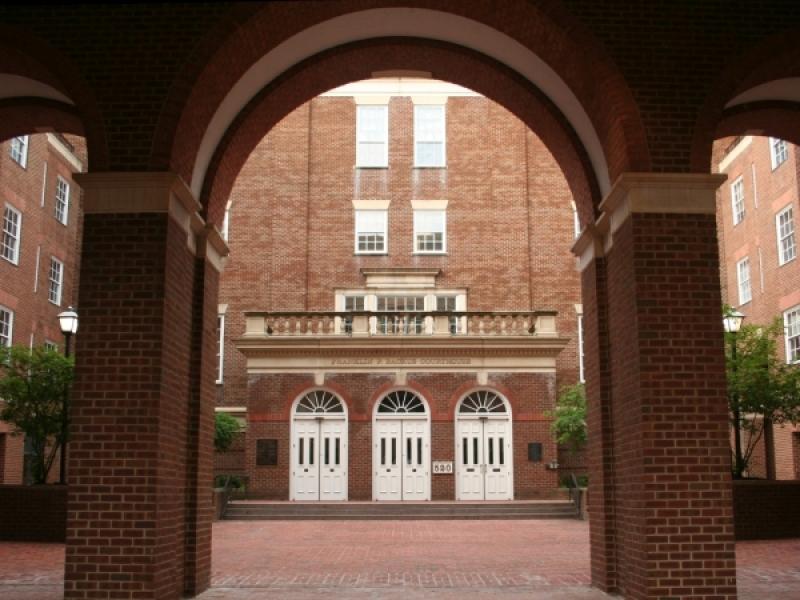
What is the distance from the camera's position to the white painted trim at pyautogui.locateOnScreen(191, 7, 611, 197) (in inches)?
420

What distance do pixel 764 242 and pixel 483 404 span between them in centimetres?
1052

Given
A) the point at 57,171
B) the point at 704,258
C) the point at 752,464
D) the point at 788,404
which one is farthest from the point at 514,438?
the point at 704,258

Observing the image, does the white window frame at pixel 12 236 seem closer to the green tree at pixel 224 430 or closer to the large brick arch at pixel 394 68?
the green tree at pixel 224 430

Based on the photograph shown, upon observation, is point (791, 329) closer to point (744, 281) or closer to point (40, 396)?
point (744, 281)

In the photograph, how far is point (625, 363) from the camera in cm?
959

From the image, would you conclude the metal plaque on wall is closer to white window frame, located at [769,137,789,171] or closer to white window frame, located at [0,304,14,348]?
white window frame, located at [0,304,14,348]

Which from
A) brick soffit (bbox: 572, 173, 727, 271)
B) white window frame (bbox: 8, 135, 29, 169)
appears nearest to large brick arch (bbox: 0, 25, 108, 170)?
brick soffit (bbox: 572, 173, 727, 271)

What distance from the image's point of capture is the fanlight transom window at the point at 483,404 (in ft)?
95.4

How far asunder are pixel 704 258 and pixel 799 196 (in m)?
19.4

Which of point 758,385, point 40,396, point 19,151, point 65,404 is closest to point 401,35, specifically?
point 65,404

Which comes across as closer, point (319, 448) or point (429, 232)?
point (319, 448)

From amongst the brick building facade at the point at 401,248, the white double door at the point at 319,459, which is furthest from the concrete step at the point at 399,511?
the brick building facade at the point at 401,248

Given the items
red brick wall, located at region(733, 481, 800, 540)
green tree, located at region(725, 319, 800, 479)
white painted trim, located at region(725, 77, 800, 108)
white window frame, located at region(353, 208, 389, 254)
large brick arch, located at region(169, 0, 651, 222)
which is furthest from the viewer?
white window frame, located at region(353, 208, 389, 254)

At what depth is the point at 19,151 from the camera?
28.5 m
